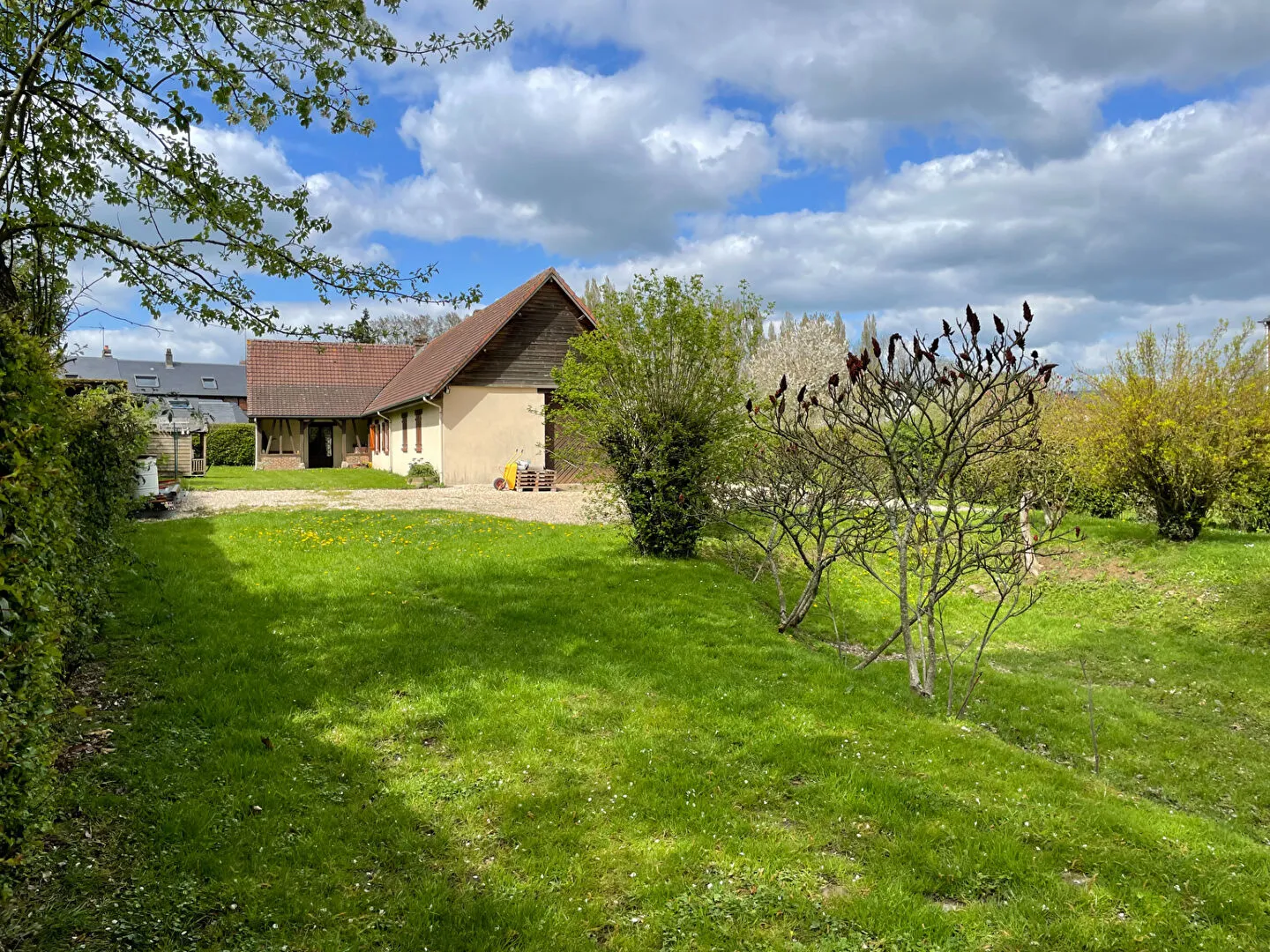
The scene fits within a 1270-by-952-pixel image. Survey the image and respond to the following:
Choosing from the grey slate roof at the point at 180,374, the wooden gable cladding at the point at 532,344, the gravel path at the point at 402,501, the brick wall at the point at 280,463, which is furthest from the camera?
the grey slate roof at the point at 180,374

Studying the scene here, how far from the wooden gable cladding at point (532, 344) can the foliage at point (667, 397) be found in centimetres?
1330

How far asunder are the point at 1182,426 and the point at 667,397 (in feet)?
31.6

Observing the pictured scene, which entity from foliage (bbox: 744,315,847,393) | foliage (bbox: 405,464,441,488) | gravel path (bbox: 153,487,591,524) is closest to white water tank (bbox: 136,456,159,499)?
gravel path (bbox: 153,487,591,524)

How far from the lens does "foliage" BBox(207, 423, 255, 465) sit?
117ft

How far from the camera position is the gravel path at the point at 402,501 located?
16609 mm

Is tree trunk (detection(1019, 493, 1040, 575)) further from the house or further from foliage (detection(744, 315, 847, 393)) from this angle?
foliage (detection(744, 315, 847, 393))

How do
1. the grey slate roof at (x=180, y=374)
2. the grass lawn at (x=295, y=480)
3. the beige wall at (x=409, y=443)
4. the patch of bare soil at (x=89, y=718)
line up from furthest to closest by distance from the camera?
the grey slate roof at (x=180, y=374) → the beige wall at (x=409, y=443) → the grass lawn at (x=295, y=480) → the patch of bare soil at (x=89, y=718)

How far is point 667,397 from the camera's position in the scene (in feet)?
36.5

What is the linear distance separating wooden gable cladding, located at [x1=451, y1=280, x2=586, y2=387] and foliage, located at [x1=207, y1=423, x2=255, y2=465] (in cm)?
1750

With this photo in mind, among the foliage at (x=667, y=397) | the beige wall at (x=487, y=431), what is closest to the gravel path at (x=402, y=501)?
the beige wall at (x=487, y=431)

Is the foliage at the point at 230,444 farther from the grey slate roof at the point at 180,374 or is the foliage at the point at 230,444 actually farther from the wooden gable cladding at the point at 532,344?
the grey slate roof at the point at 180,374

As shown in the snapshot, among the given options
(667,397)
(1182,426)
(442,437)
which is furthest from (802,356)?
(667,397)

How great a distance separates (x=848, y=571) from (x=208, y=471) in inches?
1084

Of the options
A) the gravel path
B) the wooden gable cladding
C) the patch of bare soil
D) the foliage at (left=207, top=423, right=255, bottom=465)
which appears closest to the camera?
the patch of bare soil
